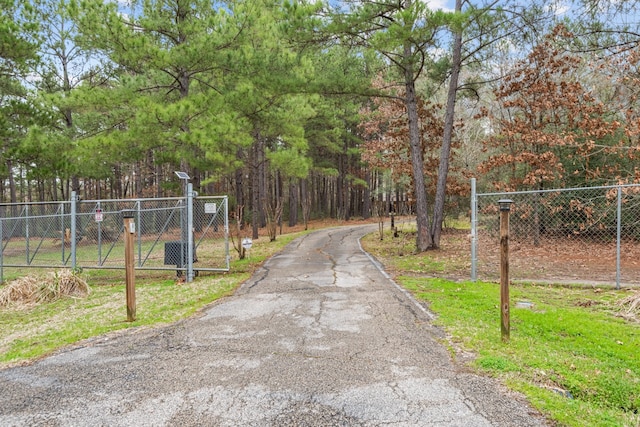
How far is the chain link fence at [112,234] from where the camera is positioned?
29.3 feet

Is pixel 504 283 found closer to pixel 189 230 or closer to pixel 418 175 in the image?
pixel 189 230

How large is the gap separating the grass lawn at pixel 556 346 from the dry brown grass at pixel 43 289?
23.6 ft

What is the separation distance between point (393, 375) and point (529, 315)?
2747mm

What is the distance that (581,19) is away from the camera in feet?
28.2

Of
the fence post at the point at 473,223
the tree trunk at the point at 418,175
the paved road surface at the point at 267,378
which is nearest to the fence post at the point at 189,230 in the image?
the paved road surface at the point at 267,378

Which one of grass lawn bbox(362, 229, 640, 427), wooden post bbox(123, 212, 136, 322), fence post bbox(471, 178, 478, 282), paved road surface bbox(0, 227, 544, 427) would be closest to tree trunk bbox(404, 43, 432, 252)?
fence post bbox(471, 178, 478, 282)

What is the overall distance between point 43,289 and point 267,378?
7.32 metres

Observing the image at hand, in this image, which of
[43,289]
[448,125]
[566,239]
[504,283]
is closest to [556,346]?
[504,283]

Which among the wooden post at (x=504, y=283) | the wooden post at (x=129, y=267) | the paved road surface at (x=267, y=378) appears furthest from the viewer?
the wooden post at (x=129, y=267)

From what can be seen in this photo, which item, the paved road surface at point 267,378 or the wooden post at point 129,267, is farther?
the wooden post at point 129,267

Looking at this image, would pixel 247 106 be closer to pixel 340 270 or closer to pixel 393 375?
pixel 340 270

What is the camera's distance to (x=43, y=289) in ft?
27.5

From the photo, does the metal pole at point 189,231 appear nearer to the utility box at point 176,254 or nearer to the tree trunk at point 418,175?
the utility box at point 176,254

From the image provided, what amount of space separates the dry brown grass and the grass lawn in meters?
7.20
